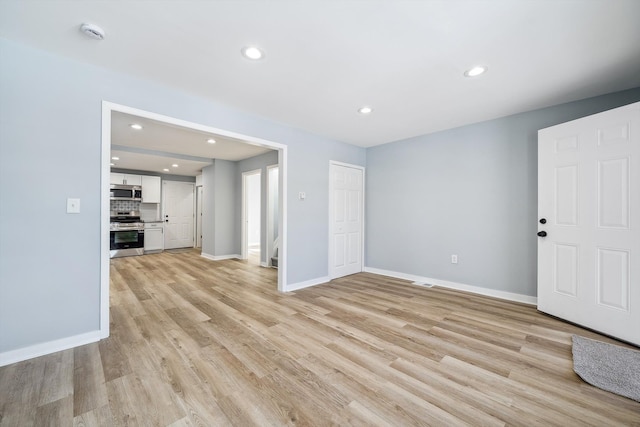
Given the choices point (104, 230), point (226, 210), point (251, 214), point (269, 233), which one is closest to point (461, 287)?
point (269, 233)

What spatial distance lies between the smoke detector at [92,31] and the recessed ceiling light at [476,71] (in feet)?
9.93

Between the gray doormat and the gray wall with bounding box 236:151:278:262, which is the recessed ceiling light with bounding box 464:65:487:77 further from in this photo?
the gray wall with bounding box 236:151:278:262

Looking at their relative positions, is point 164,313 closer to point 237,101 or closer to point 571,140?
point 237,101

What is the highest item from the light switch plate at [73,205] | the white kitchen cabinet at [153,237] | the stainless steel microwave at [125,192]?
the stainless steel microwave at [125,192]

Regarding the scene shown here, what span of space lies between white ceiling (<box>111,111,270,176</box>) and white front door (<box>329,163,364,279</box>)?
177 centimetres

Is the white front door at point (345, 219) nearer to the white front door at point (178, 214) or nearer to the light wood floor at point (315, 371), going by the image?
the light wood floor at point (315, 371)

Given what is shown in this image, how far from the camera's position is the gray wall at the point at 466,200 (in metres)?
3.35

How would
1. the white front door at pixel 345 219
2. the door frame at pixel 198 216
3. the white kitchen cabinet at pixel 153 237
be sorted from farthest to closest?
the door frame at pixel 198 216 < the white kitchen cabinet at pixel 153 237 < the white front door at pixel 345 219

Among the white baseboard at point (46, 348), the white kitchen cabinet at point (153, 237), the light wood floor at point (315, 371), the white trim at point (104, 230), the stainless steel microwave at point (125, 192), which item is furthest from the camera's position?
the white kitchen cabinet at point (153, 237)

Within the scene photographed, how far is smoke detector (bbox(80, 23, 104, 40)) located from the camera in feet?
6.03

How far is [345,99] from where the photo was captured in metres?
3.02

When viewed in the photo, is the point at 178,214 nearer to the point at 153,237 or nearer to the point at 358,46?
the point at 153,237

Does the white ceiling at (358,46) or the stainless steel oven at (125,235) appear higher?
the white ceiling at (358,46)

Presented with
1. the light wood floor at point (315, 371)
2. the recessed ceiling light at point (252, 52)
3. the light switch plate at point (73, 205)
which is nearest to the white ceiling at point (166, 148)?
the recessed ceiling light at point (252, 52)
